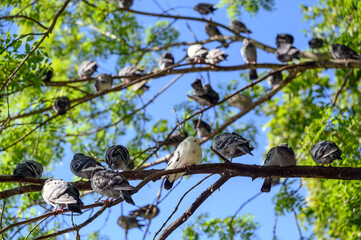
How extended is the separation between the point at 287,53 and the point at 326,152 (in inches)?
117

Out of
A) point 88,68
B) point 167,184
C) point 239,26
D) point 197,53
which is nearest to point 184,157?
point 167,184

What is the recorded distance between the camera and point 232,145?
12.5 ft

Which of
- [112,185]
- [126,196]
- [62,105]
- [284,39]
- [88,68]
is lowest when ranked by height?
[126,196]

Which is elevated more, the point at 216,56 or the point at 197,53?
the point at 197,53

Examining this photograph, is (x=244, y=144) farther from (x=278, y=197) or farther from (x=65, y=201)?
(x=278, y=197)

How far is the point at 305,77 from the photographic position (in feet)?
27.0

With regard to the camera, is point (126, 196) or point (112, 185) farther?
point (112, 185)

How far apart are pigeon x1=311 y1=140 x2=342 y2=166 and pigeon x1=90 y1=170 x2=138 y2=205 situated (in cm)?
172

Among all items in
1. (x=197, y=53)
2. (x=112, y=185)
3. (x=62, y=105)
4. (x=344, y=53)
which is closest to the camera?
(x=112, y=185)

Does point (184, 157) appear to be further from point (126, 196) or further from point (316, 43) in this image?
point (316, 43)

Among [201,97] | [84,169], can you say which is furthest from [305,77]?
[84,169]

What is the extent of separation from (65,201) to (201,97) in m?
3.51

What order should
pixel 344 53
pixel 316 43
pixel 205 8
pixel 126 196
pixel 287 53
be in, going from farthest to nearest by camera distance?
pixel 205 8 < pixel 316 43 < pixel 287 53 < pixel 344 53 < pixel 126 196

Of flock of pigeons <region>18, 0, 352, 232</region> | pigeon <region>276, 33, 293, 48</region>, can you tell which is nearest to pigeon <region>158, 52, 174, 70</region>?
flock of pigeons <region>18, 0, 352, 232</region>
